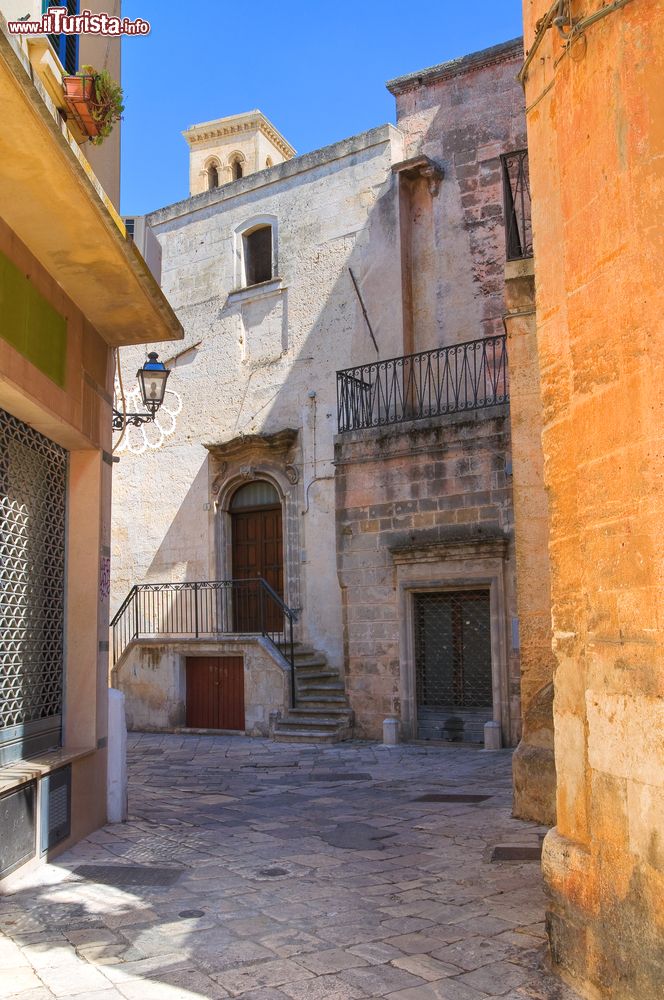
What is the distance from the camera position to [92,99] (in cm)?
620

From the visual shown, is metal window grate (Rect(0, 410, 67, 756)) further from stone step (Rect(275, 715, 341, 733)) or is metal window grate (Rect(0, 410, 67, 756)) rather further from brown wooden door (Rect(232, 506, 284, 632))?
brown wooden door (Rect(232, 506, 284, 632))

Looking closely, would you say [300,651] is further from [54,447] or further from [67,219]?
[67,219]

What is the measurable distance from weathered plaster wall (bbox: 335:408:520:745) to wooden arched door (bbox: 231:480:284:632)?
2925 mm

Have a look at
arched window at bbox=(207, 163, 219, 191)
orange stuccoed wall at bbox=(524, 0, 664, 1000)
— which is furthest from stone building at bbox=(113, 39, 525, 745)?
arched window at bbox=(207, 163, 219, 191)

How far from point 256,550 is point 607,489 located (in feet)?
45.3

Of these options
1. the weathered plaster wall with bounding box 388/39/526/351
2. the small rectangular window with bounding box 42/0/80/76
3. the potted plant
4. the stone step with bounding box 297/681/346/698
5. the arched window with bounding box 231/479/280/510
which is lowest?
the stone step with bounding box 297/681/346/698

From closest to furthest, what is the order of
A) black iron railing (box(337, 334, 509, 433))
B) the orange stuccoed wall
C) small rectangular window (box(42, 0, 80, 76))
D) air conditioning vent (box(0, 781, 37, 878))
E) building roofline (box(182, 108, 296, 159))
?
the orange stuccoed wall, air conditioning vent (box(0, 781, 37, 878)), small rectangular window (box(42, 0, 80, 76)), black iron railing (box(337, 334, 509, 433)), building roofline (box(182, 108, 296, 159))

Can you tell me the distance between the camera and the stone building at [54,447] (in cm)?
536

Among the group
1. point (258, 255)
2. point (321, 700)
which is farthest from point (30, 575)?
point (258, 255)

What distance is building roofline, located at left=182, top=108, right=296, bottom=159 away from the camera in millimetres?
38938

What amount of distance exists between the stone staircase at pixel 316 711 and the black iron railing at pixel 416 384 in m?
3.86

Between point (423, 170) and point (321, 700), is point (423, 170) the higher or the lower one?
the higher one

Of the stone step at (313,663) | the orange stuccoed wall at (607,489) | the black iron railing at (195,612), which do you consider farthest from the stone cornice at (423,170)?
the orange stuccoed wall at (607,489)

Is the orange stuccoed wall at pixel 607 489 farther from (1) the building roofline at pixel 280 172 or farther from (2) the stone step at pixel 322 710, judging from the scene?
(1) the building roofline at pixel 280 172
